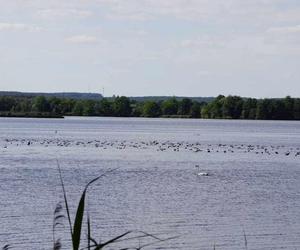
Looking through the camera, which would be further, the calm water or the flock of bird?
the flock of bird

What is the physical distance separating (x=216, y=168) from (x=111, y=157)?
34.9 ft

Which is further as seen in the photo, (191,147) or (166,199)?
(191,147)

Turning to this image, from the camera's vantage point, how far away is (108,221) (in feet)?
76.1

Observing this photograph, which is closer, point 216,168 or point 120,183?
point 120,183

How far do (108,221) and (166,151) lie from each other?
4332cm

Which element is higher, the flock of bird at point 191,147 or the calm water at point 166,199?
the calm water at point 166,199

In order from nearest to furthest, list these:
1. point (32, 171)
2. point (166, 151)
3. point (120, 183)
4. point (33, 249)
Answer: point (33, 249) → point (120, 183) → point (32, 171) → point (166, 151)

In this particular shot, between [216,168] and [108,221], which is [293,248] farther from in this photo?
[216,168]

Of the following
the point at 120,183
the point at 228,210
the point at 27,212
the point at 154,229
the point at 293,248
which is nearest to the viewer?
the point at 293,248

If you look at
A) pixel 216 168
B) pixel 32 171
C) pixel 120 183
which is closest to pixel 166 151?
pixel 216 168

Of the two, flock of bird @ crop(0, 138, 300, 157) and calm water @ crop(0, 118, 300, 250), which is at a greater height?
calm water @ crop(0, 118, 300, 250)

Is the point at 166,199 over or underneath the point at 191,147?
over

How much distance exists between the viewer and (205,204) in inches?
1130

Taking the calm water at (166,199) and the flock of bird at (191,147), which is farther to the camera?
the flock of bird at (191,147)
